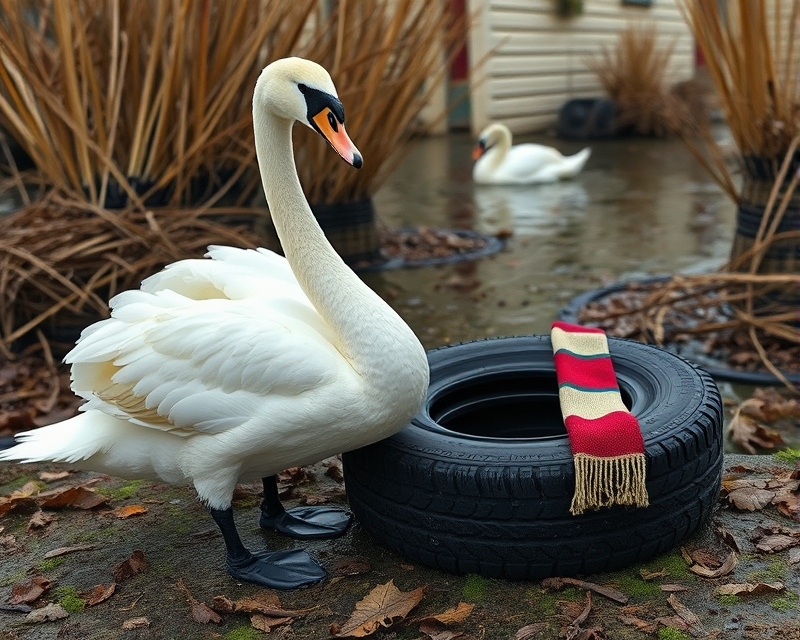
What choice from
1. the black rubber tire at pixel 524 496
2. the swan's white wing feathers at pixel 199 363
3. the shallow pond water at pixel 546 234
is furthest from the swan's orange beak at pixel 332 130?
the shallow pond water at pixel 546 234

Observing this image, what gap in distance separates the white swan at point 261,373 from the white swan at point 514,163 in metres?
6.98

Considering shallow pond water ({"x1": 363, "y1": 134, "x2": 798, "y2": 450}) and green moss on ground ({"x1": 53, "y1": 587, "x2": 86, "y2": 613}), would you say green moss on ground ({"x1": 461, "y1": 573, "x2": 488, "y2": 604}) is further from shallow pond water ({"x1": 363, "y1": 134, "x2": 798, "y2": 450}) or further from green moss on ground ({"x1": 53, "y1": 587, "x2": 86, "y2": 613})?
shallow pond water ({"x1": 363, "y1": 134, "x2": 798, "y2": 450})

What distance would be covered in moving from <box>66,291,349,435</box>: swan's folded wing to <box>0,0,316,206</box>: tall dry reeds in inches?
73.7

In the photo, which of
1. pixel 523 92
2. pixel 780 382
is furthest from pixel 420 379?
pixel 523 92

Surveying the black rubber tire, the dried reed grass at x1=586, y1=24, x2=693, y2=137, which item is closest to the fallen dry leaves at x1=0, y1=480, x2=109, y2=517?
the black rubber tire

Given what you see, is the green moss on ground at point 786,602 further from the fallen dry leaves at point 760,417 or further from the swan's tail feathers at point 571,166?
the swan's tail feathers at point 571,166

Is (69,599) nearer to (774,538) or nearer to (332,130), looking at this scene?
(332,130)

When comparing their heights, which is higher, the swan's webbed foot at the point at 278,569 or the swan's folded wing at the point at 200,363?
the swan's folded wing at the point at 200,363

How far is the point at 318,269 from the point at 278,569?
30.5 inches

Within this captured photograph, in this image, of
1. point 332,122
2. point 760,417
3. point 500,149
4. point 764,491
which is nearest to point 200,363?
point 332,122

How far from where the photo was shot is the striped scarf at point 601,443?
2031 mm

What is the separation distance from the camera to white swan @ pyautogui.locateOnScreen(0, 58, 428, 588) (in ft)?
6.81

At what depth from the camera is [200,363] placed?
2.11 metres

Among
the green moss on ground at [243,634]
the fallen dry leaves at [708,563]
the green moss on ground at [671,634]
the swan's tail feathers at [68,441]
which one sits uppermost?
the swan's tail feathers at [68,441]
